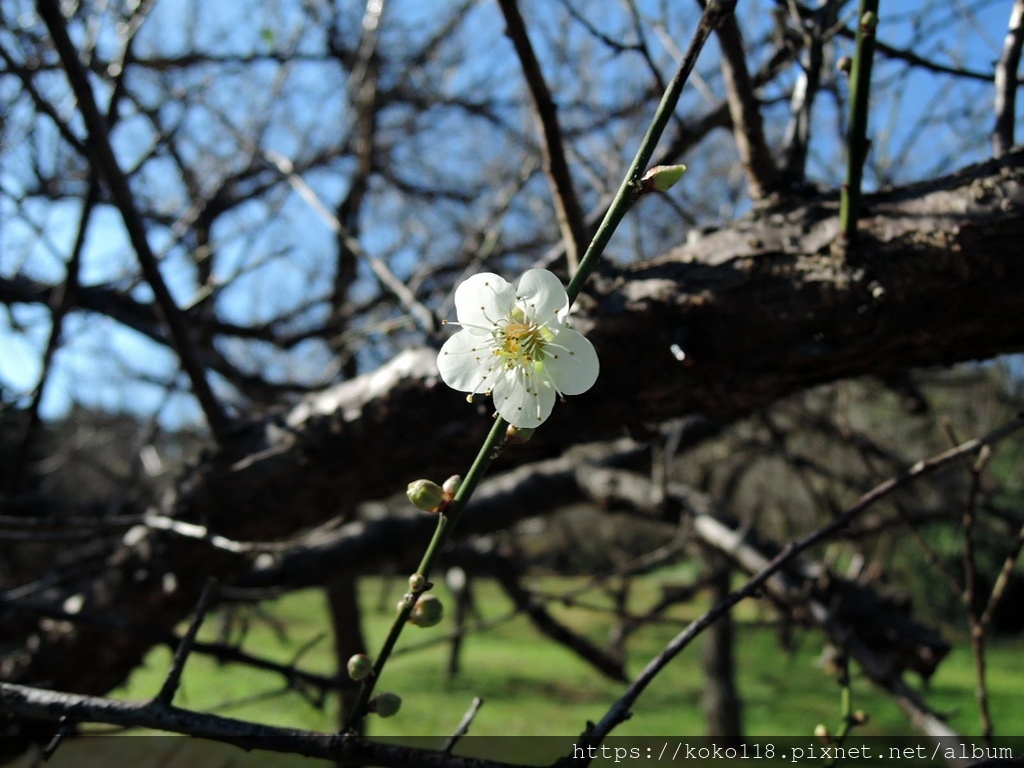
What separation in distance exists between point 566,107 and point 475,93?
766 millimetres

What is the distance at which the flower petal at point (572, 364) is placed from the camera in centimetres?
55

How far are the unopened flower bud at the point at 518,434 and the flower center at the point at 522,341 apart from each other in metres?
0.08

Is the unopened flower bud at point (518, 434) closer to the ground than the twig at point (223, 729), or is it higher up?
higher up

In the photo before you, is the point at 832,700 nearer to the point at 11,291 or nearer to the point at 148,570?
the point at 148,570

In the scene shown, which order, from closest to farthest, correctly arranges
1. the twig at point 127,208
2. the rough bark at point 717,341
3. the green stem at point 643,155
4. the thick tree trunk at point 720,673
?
Answer: the green stem at point 643,155
the rough bark at point 717,341
the twig at point 127,208
the thick tree trunk at point 720,673

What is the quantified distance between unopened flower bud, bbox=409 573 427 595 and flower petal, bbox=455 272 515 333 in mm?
190

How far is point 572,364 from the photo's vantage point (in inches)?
22.1

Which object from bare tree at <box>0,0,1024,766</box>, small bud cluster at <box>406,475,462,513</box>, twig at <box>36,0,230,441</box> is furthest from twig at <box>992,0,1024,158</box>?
twig at <box>36,0,230,441</box>

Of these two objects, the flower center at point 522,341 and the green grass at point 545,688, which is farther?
the green grass at point 545,688

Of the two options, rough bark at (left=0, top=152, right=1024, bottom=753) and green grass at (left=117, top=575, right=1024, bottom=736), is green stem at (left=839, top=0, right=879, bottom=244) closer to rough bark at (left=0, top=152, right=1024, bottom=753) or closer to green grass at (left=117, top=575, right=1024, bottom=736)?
rough bark at (left=0, top=152, right=1024, bottom=753)

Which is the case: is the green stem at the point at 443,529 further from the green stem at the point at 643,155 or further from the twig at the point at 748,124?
the twig at the point at 748,124

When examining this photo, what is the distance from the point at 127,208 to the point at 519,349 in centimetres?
90

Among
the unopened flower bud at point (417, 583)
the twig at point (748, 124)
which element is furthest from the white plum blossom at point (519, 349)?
the twig at point (748, 124)

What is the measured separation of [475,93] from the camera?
3.33 metres
